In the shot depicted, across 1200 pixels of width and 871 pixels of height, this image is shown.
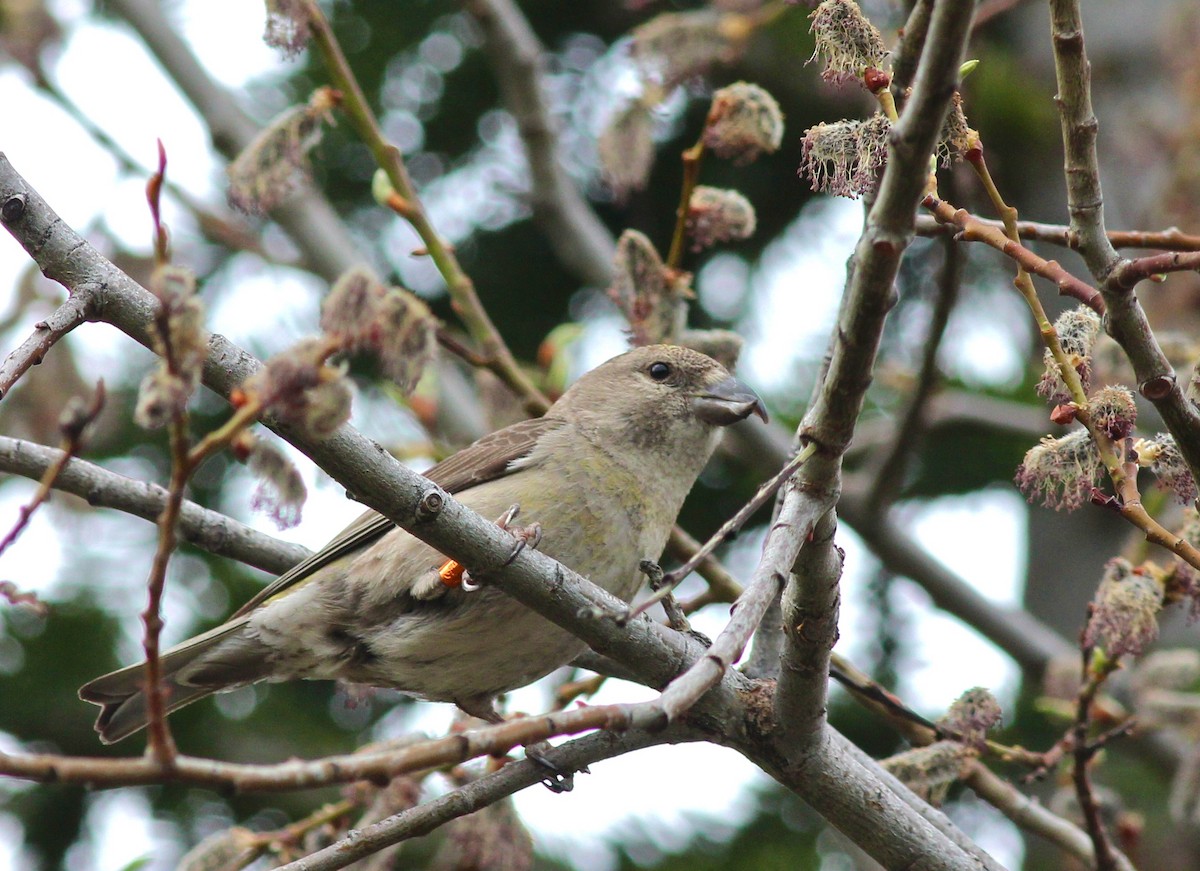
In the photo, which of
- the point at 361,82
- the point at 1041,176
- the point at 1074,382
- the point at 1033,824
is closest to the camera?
the point at 1074,382

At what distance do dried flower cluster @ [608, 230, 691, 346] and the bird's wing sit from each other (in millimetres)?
488

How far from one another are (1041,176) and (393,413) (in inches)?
173

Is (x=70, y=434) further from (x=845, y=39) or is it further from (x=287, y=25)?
(x=287, y=25)

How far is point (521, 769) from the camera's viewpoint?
10.5 ft

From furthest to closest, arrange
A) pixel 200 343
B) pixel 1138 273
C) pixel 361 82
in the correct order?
1. pixel 361 82
2. pixel 1138 273
3. pixel 200 343

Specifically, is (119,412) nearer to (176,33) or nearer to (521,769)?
(176,33)

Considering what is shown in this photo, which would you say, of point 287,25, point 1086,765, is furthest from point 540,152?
point 1086,765

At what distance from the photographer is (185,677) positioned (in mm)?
4215

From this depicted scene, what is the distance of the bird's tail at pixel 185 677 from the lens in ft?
13.0

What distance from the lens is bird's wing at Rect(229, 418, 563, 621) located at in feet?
13.5

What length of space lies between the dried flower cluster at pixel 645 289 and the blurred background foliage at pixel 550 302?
167cm

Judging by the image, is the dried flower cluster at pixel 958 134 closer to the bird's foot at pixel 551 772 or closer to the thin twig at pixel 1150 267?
the thin twig at pixel 1150 267

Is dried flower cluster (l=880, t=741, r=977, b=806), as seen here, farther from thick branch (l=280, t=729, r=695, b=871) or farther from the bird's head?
the bird's head

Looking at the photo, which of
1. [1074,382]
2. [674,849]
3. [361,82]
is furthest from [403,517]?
[361,82]
